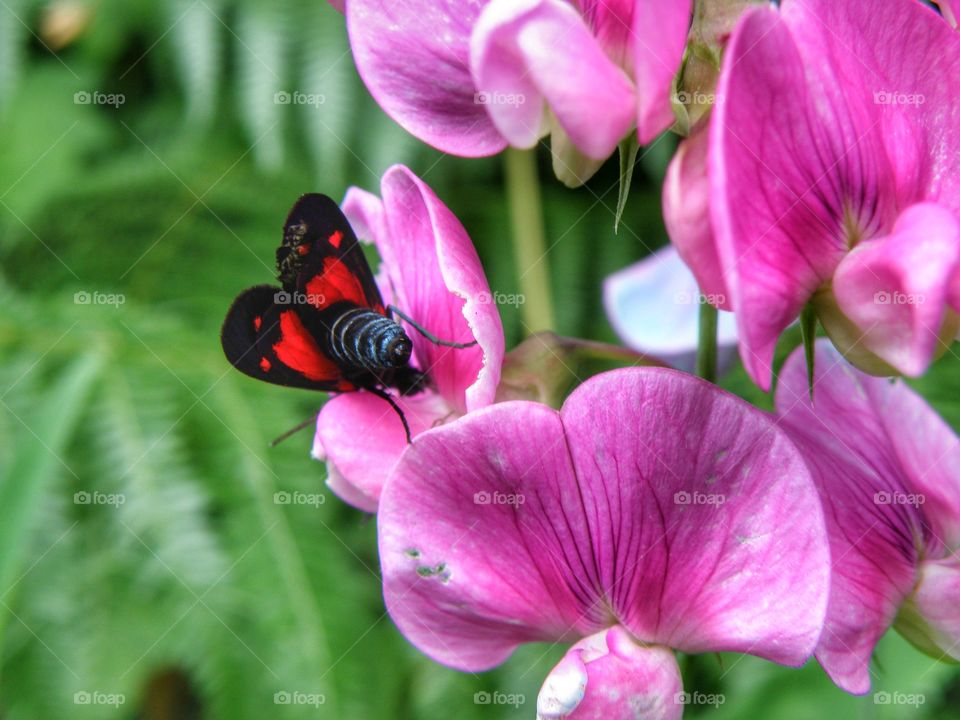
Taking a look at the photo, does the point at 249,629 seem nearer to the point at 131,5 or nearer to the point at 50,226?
the point at 50,226

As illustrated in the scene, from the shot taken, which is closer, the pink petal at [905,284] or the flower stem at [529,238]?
the pink petal at [905,284]

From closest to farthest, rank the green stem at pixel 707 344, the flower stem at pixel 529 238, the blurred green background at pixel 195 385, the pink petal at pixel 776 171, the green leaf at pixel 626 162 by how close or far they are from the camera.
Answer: the pink petal at pixel 776 171
the green leaf at pixel 626 162
the green stem at pixel 707 344
the blurred green background at pixel 195 385
the flower stem at pixel 529 238

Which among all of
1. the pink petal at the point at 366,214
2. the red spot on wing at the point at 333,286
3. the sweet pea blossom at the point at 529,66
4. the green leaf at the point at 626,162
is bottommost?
the red spot on wing at the point at 333,286

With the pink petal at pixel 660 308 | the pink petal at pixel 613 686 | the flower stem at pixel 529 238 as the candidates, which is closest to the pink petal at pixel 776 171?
the pink petal at pixel 613 686

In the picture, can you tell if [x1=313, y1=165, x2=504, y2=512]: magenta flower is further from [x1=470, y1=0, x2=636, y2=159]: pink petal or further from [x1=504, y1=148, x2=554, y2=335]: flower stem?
[x1=504, y1=148, x2=554, y2=335]: flower stem

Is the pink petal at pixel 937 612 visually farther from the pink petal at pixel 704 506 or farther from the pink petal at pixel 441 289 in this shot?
the pink petal at pixel 441 289

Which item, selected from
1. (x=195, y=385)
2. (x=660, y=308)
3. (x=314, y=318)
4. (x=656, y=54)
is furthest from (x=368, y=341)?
(x=195, y=385)

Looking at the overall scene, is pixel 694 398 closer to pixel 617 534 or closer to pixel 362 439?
pixel 617 534
